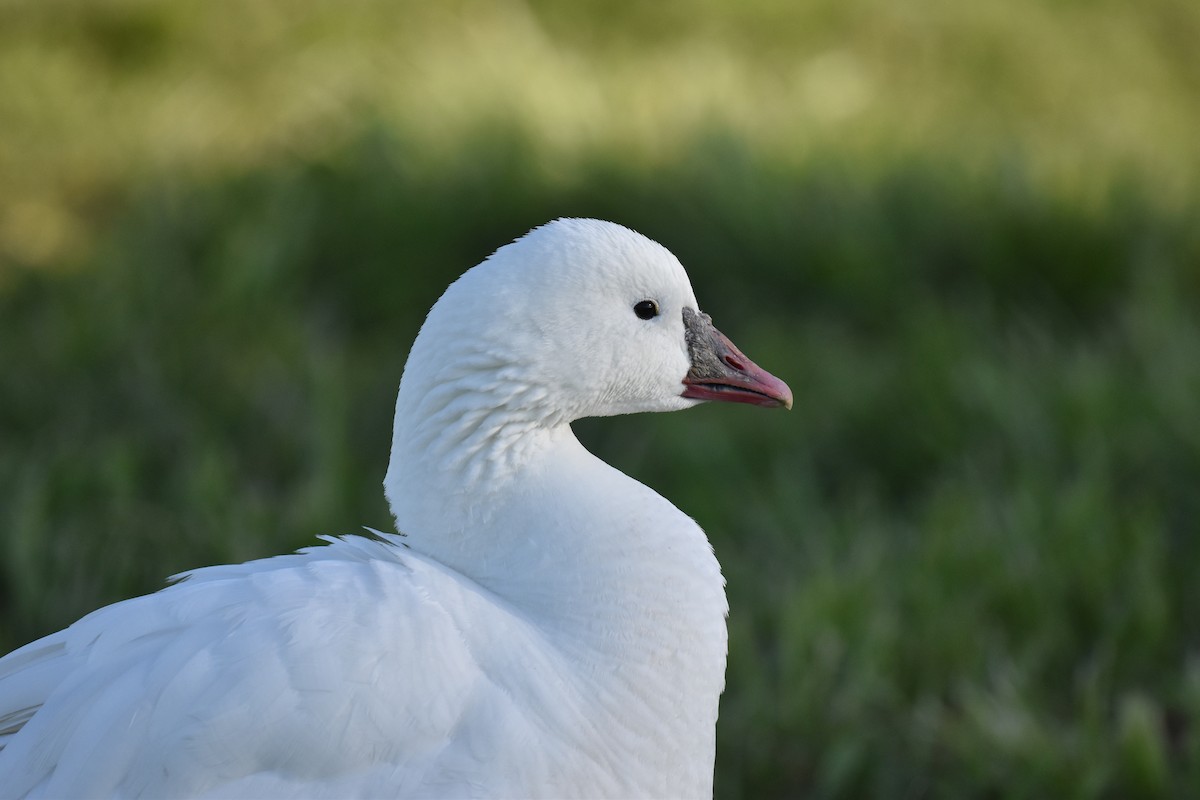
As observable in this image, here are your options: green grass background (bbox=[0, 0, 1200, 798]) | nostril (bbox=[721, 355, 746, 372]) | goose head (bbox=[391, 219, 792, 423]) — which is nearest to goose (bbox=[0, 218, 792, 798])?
goose head (bbox=[391, 219, 792, 423])

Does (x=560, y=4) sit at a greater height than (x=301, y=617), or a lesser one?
greater

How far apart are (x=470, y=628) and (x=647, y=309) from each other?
2.09ft

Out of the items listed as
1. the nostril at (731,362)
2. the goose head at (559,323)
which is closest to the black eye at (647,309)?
the goose head at (559,323)

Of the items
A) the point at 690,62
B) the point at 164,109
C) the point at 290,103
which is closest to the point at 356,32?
the point at 290,103

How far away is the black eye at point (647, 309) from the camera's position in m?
2.33

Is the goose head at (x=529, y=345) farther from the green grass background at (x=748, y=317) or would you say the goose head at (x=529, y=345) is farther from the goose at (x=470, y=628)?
the green grass background at (x=748, y=317)

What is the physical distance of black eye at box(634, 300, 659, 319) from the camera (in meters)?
2.33

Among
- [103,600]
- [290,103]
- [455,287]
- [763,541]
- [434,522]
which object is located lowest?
[103,600]

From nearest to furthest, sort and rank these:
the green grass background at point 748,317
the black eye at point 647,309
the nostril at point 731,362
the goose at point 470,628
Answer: the goose at point 470,628 < the black eye at point 647,309 < the nostril at point 731,362 < the green grass background at point 748,317

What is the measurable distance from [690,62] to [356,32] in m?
1.83

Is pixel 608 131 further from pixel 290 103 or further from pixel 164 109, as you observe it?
pixel 164 109

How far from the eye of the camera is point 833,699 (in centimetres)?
333

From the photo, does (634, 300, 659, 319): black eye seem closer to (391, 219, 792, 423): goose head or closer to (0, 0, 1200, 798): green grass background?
(391, 219, 792, 423): goose head

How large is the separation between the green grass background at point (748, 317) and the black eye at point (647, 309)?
1.35 meters
